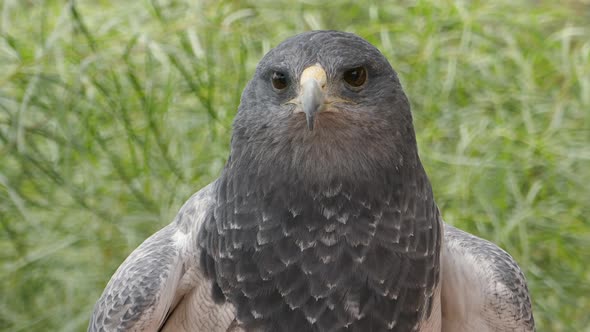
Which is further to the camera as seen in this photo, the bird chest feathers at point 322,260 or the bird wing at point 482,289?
the bird wing at point 482,289

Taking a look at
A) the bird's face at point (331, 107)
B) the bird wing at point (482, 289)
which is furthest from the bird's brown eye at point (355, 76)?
the bird wing at point (482, 289)

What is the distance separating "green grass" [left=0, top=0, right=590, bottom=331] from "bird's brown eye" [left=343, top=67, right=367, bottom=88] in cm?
131

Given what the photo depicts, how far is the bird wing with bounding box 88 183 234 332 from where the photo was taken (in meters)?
2.22

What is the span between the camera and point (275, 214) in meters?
2.11

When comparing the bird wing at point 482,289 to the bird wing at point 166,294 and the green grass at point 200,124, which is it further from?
the green grass at point 200,124

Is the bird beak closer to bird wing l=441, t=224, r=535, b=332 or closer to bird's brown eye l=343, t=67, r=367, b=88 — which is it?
bird's brown eye l=343, t=67, r=367, b=88

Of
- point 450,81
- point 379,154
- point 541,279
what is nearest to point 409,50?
point 450,81

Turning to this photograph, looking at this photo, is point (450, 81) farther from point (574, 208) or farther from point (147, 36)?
point (147, 36)

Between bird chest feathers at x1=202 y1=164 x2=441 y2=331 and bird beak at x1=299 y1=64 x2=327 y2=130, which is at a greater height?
bird beak at x1=299 y1=64 x2=327 y2=130

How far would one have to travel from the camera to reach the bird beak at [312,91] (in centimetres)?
191

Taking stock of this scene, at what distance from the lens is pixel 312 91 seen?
1928 millimetres

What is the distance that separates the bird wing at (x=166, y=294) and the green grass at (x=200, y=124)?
1.01m

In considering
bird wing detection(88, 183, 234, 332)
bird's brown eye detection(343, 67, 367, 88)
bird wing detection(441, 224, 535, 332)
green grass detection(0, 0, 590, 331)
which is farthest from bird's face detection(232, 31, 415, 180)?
green grass detection(0, 0, 590, 331)

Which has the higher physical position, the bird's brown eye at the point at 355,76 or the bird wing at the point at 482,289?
the bird's brown eye at the point at 355,76
